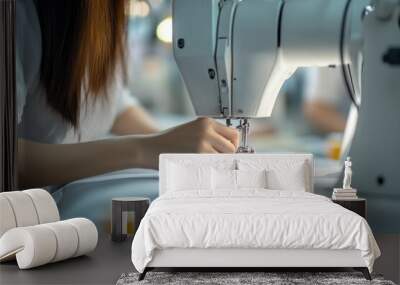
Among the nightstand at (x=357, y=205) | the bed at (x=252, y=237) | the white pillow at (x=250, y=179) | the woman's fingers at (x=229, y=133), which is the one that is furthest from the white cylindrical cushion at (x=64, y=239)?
the nightstand at (x=357, y=205)

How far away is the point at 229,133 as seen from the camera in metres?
6.16

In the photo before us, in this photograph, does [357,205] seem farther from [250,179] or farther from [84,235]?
[84,235]

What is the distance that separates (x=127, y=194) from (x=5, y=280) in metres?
2.09

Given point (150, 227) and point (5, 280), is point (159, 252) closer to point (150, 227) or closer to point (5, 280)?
point (150, 227)

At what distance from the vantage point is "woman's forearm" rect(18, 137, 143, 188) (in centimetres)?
644

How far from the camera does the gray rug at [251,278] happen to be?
14.3ft

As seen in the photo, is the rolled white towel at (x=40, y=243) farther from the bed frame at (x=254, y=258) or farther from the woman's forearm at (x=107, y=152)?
the woman's forearm at (x=107, y=152)

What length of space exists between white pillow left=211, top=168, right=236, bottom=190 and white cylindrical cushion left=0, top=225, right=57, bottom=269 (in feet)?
4.33

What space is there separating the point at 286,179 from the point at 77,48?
2.02 m

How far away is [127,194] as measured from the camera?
21.2ft

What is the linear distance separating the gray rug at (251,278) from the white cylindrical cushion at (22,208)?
835 mm

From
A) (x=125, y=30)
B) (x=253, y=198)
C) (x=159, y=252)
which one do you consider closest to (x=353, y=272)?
(x=253, y=198)

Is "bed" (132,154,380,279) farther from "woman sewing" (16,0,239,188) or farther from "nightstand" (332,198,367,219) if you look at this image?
"woman sewing" (16,0,239,188)


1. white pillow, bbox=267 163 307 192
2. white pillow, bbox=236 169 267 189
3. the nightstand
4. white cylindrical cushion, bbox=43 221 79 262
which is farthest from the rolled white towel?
the nightstand
